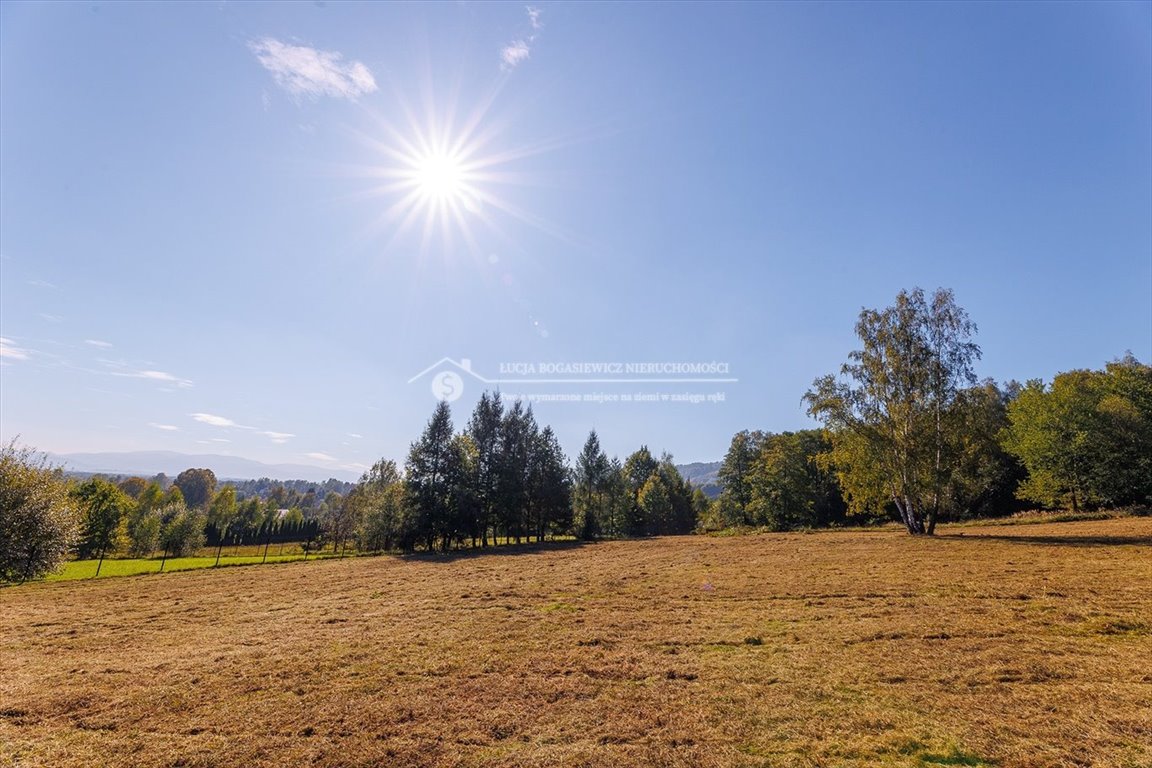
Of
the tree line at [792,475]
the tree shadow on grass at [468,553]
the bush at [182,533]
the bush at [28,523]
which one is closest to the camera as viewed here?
the bush at [28,523]

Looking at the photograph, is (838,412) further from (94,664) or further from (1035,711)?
(94,664)

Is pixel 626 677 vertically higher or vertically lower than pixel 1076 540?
lower

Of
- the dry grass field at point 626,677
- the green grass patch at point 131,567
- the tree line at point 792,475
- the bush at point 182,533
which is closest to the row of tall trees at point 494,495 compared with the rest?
the tree line at point 792,475

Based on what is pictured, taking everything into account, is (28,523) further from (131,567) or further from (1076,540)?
(1076,540)

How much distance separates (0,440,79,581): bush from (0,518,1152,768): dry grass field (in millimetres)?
6150

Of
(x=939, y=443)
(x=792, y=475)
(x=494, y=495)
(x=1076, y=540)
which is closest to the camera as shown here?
(x=1076, y=540)

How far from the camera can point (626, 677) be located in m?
8.59

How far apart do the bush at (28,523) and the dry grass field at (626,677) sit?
6150 mm

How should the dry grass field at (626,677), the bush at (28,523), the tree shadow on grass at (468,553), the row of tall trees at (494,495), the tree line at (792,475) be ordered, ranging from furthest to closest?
the row of tall trees at (494,495)
the tree shadow on grass at (468,553)
the tree line at (792,475)
the bush at (28,523)
the dry grass field at (626,677)

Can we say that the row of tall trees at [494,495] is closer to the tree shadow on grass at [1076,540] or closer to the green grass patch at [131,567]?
the green grass patch at [131,567]

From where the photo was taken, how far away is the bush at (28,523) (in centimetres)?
2181

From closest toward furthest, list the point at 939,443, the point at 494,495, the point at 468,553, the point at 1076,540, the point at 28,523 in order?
the point at 28,523 < the point at 1076,540 < the point at 939,443 < the point at 468,553 < the point at 494,495

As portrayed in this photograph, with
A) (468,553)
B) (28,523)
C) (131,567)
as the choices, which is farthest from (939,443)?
(131,567)

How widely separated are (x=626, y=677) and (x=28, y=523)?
31647 mm
